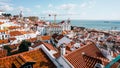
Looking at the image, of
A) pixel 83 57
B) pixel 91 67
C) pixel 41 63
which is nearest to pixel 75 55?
pixel 83 57

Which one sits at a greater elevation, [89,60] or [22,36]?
[89,60]

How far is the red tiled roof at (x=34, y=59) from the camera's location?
12461 millimetres

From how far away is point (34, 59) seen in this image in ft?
45.3

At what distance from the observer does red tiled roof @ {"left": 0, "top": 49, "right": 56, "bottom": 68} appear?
12.5m

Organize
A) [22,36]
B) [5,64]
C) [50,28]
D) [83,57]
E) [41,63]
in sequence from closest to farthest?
1. [5,64]
2. [41,63]
3. [83,57]
4. [22,36]
5. [50,28]

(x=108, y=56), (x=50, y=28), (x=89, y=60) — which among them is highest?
(x=89, y=60)

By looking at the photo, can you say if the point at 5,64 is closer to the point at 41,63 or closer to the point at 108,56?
the point at 41,63

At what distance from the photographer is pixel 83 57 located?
53.2 ft

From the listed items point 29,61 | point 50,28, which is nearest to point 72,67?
point 29,61

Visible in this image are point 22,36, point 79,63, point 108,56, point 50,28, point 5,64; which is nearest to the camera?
point 5,64

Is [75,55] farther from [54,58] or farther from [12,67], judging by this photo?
[12,67]

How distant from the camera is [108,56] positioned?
2083 centimetres

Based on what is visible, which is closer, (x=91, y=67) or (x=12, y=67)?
(x=12, y=67)

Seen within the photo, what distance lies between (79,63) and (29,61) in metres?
4.64
